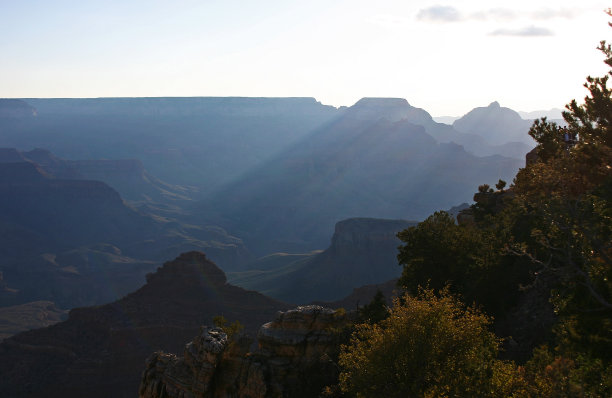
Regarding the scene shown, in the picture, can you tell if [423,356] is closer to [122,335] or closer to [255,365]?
[255,365]

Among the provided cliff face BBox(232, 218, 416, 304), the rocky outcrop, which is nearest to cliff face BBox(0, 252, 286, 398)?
cliff face BBox(232, 218, 416, 304)

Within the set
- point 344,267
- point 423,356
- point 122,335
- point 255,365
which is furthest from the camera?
point 344,267

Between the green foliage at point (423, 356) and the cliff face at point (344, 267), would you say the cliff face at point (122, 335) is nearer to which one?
the cliff face at point (344, 267)

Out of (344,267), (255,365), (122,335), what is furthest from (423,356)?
(344,267)

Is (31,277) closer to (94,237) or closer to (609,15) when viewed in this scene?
(94,237)

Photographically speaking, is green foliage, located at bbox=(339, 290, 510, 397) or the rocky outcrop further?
the rocky outcrop

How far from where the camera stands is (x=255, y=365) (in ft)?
84.6

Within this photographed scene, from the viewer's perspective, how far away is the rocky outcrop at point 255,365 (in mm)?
25062

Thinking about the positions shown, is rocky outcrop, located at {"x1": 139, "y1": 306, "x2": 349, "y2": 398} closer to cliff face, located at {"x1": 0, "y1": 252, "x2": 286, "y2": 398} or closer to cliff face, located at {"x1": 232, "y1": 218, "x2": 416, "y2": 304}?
cliff face, located at {"x1": 0, "y1": 252, "x2": 286, "y2": 398}

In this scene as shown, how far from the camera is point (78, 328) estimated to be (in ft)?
210

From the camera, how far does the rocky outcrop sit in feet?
82.2

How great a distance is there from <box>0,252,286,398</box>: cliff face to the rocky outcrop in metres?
30.6

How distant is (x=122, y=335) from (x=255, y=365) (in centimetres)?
4091

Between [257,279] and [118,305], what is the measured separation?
54.2m
